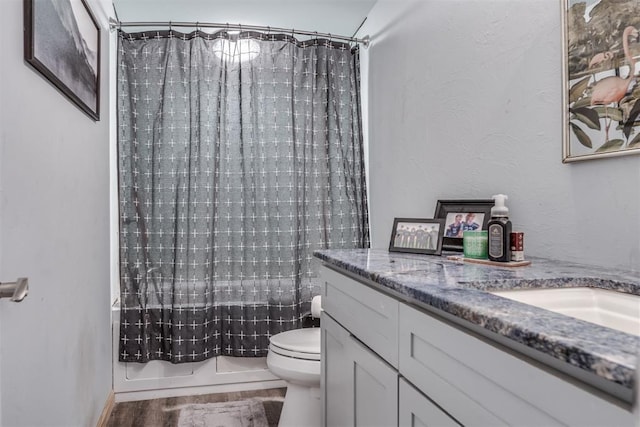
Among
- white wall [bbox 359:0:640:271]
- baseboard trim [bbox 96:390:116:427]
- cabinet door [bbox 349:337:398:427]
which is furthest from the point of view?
baseboard trim [bbox 96:390:116:427]

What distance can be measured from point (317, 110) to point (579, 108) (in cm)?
171

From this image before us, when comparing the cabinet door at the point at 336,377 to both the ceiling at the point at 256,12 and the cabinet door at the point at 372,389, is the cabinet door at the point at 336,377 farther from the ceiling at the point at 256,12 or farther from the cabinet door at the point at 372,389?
the ceiling at the point at 256,12

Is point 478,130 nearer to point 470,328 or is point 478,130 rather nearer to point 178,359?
point 470,328

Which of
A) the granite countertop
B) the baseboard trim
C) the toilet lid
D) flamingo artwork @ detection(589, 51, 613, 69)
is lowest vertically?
the baseboard trim

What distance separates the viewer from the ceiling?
8.40ft

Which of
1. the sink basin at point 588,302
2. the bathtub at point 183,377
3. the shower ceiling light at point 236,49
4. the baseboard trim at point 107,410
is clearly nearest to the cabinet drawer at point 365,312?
the sink basin at point 588,302

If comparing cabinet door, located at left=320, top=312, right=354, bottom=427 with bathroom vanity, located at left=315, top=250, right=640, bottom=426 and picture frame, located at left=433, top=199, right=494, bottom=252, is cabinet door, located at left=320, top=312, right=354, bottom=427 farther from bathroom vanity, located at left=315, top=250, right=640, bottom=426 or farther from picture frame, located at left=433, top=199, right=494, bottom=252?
picture frame, located at left=433, top=199, right=494, bottom=252

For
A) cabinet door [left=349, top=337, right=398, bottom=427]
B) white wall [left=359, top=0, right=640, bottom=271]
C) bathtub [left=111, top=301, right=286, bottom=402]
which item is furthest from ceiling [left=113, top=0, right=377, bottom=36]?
cabinet door [left=349, top=337, right=398, bottom=427]

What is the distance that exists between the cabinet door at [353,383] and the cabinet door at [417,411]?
31 mm

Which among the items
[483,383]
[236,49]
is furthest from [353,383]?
[236,49]

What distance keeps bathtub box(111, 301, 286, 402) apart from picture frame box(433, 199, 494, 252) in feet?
4.97

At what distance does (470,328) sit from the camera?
30.7 inches

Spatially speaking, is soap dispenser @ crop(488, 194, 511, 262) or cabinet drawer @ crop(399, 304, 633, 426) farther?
soap dispenser @ crop(488, 194, 511, 262)

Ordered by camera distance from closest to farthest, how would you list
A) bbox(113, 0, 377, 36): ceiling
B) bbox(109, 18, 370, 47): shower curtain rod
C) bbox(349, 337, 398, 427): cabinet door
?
bbox(349, 337, 398, 427): cabinet door < bbox(109, 18, 370, 47): shower curtain rod < bbox(113, 0, 377, 36): ceiling
